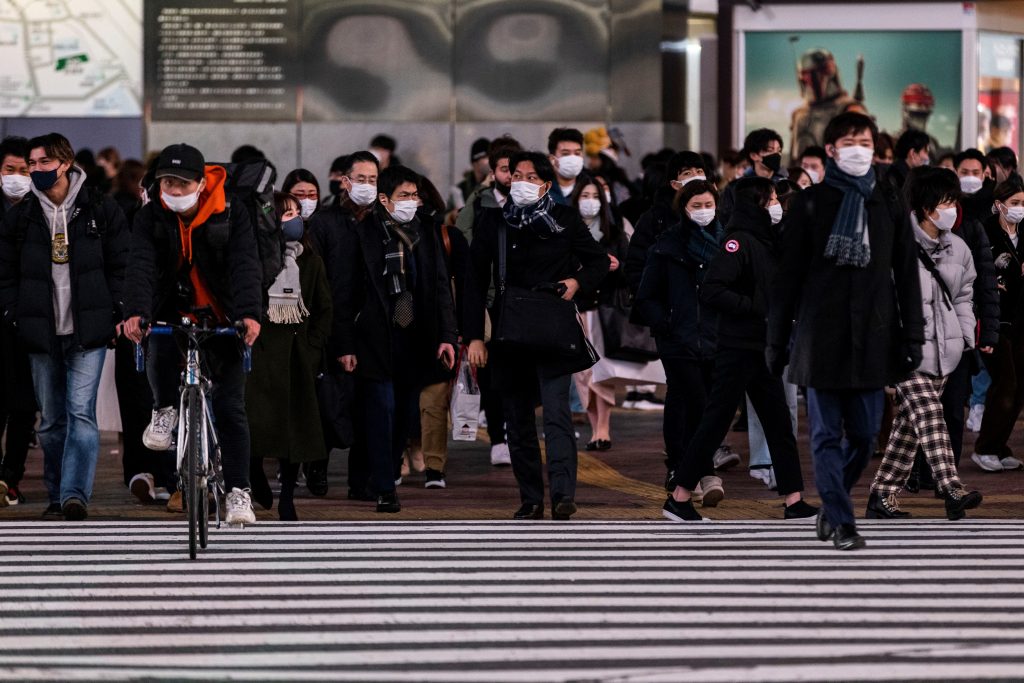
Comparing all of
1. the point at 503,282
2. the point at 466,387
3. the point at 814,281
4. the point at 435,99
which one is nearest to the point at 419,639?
the point at 814,281

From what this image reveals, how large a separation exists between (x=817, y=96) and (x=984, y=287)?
10.5m

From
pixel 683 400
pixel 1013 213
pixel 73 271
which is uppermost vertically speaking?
pixel 1013 213

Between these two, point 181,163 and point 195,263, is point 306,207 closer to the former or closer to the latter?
point 195,263

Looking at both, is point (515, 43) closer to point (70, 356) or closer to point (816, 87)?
point (816, 87)

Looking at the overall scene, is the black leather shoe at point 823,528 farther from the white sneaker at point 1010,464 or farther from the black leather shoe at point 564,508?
the white sneaker at point 1010,464

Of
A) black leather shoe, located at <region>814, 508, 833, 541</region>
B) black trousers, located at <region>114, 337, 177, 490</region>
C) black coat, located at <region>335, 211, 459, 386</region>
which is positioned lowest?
black leather shoe, located at <region>814, 508, 833, 541</region>

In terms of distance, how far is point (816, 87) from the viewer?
22.8 m

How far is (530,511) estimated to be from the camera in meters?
11.5

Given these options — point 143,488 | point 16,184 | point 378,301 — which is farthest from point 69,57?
point 378,301

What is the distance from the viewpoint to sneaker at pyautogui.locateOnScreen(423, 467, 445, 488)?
13154 mm

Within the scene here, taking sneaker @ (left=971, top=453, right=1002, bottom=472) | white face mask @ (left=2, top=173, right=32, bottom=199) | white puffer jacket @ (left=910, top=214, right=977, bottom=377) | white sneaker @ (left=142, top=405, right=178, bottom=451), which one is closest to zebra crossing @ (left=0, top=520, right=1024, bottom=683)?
white sneaker @ (left=142, top=405, right=178, bottom=451)

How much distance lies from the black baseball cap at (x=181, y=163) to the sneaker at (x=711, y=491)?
3.40 meters

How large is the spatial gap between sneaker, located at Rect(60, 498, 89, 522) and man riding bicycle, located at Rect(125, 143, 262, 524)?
4.45ft

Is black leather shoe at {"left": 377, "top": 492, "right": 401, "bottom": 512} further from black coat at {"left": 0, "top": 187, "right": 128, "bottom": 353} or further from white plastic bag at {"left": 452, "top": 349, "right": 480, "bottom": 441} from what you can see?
black coat at {"left": 0, "top": 187, "right": 128, "bottom": 353}
